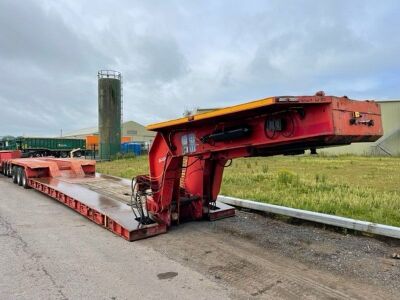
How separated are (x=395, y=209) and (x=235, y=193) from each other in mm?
3742

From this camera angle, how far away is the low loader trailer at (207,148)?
4539 millimetres

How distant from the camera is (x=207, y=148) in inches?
242

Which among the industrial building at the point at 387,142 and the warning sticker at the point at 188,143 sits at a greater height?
the industrial building at the point at 387,142

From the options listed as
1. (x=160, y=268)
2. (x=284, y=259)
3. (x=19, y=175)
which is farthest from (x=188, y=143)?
(x=19, y=175)

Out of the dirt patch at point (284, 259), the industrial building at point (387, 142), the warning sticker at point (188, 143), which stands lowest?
the dirt patch at point (284, 259)

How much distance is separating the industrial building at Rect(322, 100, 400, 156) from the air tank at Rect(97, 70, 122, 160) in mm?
18914

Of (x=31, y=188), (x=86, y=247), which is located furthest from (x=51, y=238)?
(x=31, y=188)

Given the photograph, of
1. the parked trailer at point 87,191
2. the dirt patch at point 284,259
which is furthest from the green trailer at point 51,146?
Result: the dirt patch at point 284,259

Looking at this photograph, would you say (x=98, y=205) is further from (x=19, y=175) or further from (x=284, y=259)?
(x=19, y=175)

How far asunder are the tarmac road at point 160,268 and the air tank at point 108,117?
2503 centimetres

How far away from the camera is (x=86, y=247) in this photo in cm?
597

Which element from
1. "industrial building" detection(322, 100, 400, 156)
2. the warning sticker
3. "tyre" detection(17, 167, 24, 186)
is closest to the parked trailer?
"tyre" detection(17, 167, 24, 186)

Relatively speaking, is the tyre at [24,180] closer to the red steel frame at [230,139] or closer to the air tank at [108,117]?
the red steel frame at [230,139]

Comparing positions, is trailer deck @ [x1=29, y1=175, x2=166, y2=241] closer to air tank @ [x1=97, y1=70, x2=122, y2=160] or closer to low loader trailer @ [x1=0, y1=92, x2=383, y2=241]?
low loader trailer @ [x1=0, y1=92, x2=383, y2=241]
